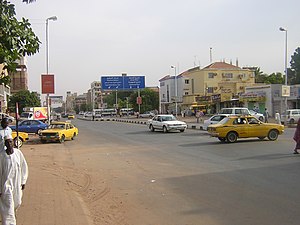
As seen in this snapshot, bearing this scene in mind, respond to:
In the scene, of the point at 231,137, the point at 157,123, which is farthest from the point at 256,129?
the point at 157,123

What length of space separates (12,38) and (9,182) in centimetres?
215

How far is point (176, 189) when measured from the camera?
9.69m

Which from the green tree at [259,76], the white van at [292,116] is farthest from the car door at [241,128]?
the green tree at [259,76]

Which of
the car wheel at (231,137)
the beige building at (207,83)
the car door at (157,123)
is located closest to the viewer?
the car wheel at (231,137)

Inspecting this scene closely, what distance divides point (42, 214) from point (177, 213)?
8.03 feet

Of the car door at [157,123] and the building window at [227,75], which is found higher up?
the building window at [227,75]

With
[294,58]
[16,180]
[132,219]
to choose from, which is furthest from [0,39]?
[294,58]

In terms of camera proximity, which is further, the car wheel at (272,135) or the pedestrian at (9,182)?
the car wheel at (272,135)

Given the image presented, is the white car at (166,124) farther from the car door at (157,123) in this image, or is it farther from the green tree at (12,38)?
the green tree at (12,38)

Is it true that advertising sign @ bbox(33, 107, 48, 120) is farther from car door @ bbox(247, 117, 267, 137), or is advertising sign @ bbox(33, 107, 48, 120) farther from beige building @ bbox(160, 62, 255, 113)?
car door @ bbox(247, 117, 267, 137)

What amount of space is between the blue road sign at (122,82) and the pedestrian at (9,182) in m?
50.2

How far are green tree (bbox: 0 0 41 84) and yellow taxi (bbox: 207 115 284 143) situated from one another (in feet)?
→ 52.2

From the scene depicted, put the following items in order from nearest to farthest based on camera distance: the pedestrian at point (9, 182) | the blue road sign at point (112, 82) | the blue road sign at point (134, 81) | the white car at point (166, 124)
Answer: the pedestrian at point (9, 182) → the white car at point (166, 124) → the blue road sign at point (112, 82) → the blue road sign at point (134, 81)

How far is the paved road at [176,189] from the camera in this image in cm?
710
